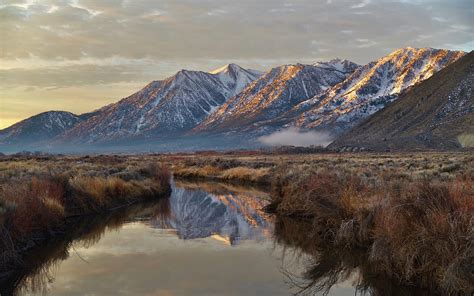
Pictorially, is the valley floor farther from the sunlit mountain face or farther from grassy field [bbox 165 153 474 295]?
the sunlit mountain face

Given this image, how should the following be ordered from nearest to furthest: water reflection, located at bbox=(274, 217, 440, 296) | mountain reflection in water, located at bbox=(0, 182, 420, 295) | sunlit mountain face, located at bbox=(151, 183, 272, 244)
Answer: water reflection, located at bbox=(274, 217, 440, 296), mountain reflection in water, located at bbox=(0, 182, 420, 295), sunlit mountain face, located at bbox=(151, 183, 272, 244)

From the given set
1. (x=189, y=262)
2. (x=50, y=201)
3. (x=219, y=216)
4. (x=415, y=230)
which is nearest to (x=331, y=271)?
(x=415, y=230)

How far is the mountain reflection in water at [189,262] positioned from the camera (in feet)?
49.6

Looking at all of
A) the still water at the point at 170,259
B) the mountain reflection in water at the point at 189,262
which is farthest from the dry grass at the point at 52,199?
the still water at the point at 170,259

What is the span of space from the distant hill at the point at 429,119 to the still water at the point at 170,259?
11226 cm

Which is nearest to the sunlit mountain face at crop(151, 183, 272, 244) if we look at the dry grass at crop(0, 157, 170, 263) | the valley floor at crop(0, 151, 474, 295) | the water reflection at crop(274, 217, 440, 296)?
the valley floor at crop(0, 151, 474, 295)

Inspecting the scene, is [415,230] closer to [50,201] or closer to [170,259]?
[170,259]

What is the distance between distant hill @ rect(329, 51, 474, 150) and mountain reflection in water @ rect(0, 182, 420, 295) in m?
113

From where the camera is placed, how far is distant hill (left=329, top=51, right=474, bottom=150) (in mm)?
138875

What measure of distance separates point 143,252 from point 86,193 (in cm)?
1113

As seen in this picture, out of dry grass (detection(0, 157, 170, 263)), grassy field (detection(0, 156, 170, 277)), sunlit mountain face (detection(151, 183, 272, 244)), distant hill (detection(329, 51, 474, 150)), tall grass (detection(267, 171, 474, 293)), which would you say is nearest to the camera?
tall grass (detection(267, 171, 474, 293))

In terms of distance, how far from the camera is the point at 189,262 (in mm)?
18375

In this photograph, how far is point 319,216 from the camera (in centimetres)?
2189

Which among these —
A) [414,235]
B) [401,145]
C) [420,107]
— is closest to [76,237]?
[414,235]
